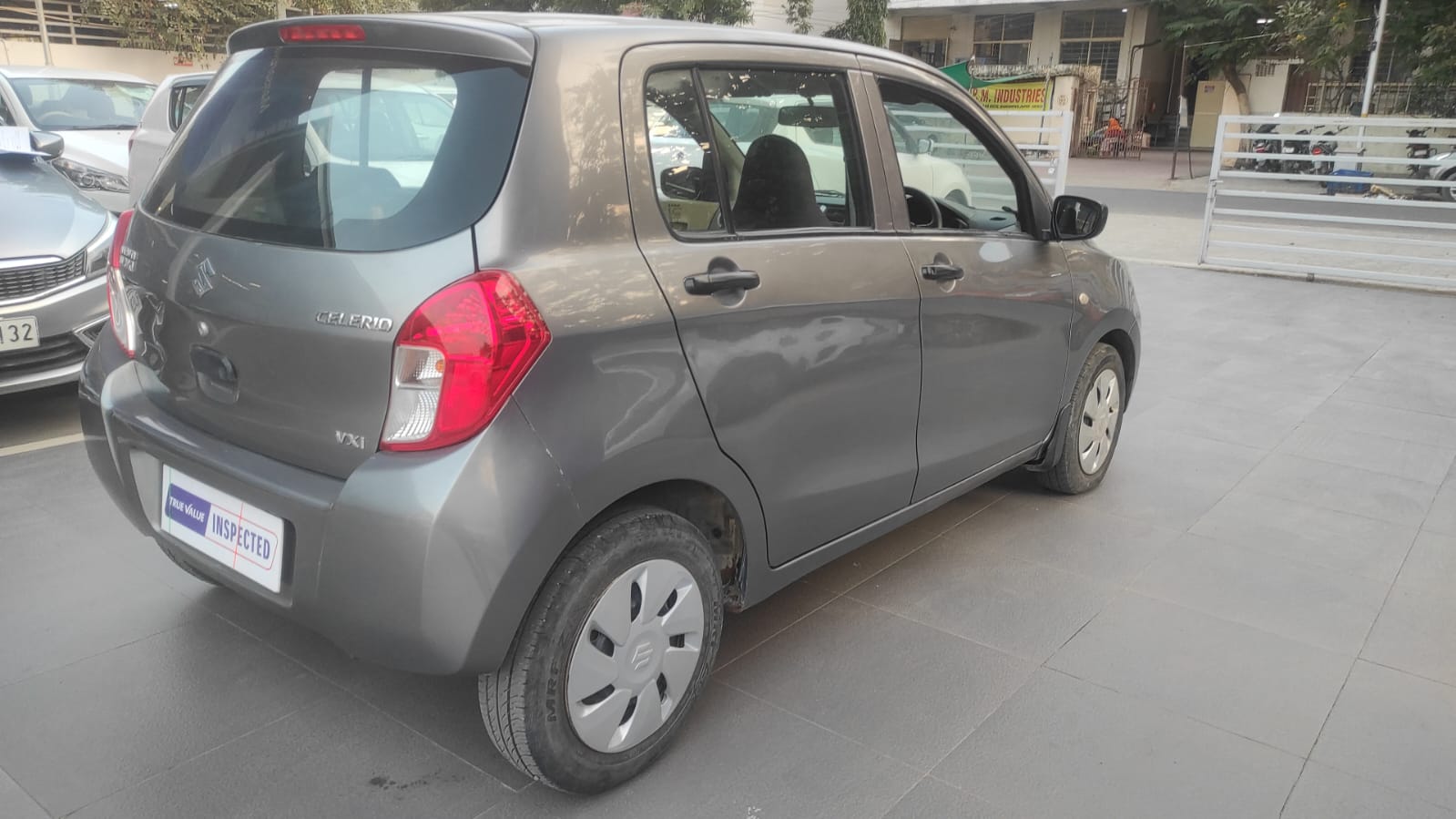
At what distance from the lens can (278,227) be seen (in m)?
2.22

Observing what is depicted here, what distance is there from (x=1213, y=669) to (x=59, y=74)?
35.7 feet

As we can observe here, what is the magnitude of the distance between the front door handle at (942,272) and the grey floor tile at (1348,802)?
1.55 m

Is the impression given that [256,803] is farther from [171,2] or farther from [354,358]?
[171,2]

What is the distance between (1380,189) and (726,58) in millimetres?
18840

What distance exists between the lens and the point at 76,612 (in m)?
3.04

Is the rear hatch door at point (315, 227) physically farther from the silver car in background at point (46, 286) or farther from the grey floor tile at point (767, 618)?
the silver car in background at point (46, 286)

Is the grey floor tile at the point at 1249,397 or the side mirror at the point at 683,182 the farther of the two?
the grey floor tile at the point at 1249,397

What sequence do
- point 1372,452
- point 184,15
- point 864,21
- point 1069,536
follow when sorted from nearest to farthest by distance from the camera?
point 1069,536
point 1372,452
point 184,15
point 864,21

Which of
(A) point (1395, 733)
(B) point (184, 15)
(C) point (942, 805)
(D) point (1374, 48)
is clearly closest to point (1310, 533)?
(A) point (1395, 733)

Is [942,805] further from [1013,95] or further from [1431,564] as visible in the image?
[1013,95]

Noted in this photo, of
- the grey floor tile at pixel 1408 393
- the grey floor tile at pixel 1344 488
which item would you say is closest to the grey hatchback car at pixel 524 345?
the grey floor tile at pixel 1344 488

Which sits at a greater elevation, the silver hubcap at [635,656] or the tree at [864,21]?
the tree at [864,21]

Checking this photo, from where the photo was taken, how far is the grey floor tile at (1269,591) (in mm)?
3203

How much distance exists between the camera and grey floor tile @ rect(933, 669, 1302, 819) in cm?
235
